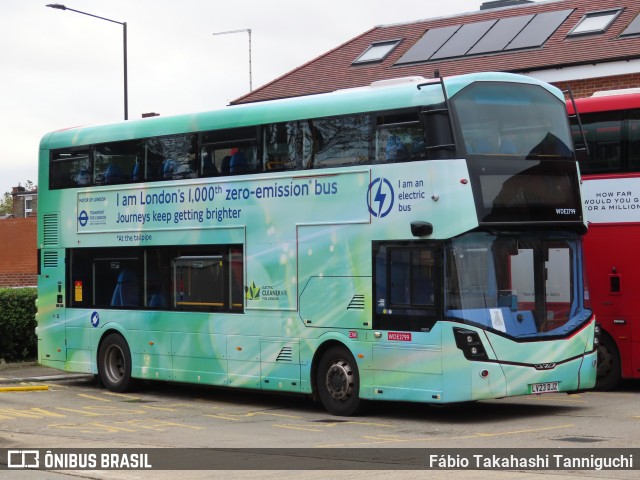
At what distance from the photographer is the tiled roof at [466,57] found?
94.6 feet

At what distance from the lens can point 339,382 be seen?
54.1 feet

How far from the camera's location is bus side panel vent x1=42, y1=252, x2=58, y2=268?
71.1ft

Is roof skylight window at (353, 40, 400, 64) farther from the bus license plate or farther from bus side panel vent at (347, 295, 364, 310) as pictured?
the bus license plate

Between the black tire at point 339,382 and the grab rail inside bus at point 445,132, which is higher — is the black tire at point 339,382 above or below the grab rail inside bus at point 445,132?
below

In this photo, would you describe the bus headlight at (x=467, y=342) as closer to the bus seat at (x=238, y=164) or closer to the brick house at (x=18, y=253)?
the bus seat at (x=238, y=164)

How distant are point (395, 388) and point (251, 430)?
1.96 m

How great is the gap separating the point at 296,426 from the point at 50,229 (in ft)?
26.6

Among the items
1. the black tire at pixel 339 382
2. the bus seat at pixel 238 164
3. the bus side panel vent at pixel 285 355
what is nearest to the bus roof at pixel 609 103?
the bus seat at pixel 238 164

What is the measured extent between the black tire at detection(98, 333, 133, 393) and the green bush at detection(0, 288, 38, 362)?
5099 mm

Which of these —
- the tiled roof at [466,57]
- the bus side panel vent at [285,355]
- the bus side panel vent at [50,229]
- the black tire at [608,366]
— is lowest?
the black tire at [608,366]

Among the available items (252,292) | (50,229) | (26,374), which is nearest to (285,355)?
(252,292)

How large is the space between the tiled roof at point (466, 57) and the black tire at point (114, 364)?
40.3 ft

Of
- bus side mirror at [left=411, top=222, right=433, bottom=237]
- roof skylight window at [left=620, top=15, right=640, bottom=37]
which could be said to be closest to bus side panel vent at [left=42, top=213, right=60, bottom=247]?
bus side mirror at [left=411, top=222, right=433, bottom=237]

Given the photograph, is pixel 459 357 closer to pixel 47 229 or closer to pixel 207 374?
pixel 207 374
